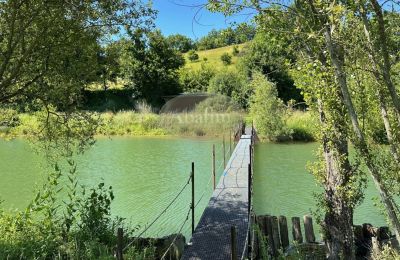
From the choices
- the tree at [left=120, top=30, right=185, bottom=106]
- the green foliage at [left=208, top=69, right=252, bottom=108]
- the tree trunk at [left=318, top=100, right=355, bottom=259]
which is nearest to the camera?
the tree trunk at [left=318, top=100, right=355, bottom=259]

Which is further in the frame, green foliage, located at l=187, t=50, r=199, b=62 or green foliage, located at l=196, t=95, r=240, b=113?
green foliage, located at l=187, t=50, r=199, b=62

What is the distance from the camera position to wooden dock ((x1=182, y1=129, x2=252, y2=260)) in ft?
17.1

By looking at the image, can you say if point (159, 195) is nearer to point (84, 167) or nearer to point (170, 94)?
point (84, 167)

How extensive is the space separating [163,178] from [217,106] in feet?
54.6

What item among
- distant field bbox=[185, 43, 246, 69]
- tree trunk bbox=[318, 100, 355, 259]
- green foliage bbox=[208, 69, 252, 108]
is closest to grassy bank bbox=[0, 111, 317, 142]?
green foliage bbox=[208, 69, 252, 108]

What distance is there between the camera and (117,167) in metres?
14.5

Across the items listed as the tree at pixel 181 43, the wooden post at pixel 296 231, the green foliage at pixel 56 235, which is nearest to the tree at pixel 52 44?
the green foliage at pixel 56 235

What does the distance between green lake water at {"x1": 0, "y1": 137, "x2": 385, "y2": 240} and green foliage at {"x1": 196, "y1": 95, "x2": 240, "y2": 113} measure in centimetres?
775

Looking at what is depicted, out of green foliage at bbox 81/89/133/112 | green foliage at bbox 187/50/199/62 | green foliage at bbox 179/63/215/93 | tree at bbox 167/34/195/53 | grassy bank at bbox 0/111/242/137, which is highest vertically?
tree at bbox 167/34/195/53

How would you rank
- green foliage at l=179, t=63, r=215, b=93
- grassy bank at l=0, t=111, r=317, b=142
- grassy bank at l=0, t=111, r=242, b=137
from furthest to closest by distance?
green foliage at l=179, t=63, r=215, b=93 → grassy bank at l=0, t=111, r=242, b=137 → grassy bank at l=0, t=111, r=317, b=142

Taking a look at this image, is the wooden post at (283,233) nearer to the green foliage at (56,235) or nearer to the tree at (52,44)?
the green foliage at (56,235)

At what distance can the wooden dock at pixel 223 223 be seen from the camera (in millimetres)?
5215

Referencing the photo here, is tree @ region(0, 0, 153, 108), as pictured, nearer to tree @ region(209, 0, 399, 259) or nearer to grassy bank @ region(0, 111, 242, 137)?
tree @ region(209, 0, 399, 259)

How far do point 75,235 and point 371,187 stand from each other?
28.7ft
